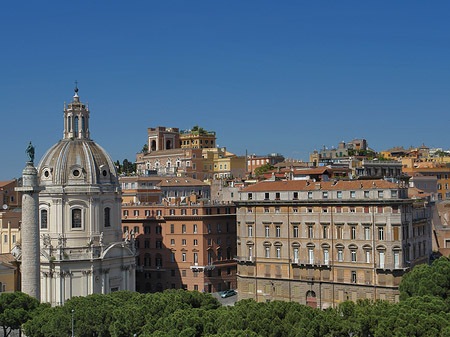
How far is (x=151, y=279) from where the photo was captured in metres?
90.4

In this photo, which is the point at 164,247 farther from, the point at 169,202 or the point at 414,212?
the point at 414,212

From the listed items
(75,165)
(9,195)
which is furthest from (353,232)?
(9,195)

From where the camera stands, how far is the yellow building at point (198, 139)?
481 feet

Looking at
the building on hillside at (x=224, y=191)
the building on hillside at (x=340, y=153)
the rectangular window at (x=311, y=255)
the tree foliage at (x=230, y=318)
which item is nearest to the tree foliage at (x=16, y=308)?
the tree foliage at (x=230, y=318)

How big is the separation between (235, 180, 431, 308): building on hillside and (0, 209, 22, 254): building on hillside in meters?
26.4

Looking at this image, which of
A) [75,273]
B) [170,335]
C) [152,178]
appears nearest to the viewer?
[170,335]

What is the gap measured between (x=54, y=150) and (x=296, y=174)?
28.1m

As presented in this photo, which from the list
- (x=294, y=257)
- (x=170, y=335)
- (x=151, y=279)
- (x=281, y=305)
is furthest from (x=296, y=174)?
(x=170, y=335)

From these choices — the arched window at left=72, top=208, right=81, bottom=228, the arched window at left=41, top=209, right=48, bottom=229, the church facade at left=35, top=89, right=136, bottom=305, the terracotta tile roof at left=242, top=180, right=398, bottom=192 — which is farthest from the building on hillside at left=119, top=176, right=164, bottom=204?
the terracotta tile roof at left=242, top=180, right=398, bottom=192

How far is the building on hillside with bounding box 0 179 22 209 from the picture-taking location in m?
105

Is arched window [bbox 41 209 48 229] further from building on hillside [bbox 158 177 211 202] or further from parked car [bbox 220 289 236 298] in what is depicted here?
building on hillside [bbox 158 177 211 202]

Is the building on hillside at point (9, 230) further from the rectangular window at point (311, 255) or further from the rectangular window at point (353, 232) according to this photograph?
the rectangular window at point (353, 232)

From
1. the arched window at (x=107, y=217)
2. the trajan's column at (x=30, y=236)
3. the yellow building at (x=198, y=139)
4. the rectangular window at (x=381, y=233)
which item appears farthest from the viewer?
the yellow building at (x=198, y=139)

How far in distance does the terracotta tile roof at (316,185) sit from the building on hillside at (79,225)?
15.0m
